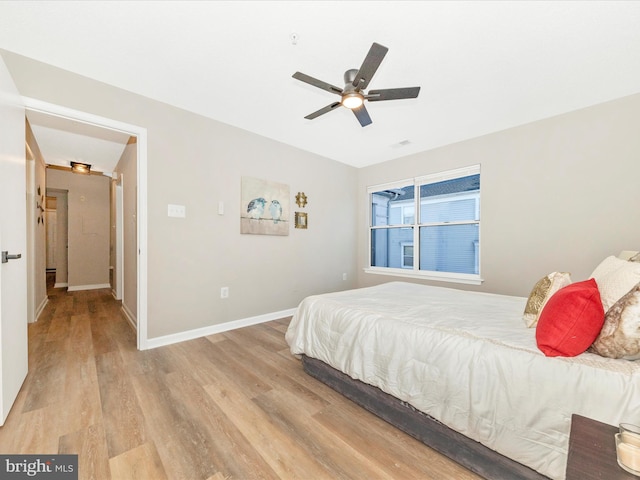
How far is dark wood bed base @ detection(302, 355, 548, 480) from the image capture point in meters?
1.18

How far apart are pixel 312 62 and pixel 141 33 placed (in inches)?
48.1

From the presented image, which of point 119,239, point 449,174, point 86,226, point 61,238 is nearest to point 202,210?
point 119,239

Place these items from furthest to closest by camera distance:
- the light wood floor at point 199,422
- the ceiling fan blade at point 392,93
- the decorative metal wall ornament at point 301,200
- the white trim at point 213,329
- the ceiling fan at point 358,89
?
the decorative metal wall ornament at point 301,200 → the white trim at point 213,329 → the ceiling fan blade at point 392,93 → the ceiling fan at point 358,89 → the light wood floor at point 199,422

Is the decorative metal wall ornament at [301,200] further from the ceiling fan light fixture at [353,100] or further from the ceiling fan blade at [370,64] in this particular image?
the ceiling fan blade at [370,64]

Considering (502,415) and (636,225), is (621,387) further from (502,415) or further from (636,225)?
(636,225)

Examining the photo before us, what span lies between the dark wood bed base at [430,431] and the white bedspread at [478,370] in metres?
0.06

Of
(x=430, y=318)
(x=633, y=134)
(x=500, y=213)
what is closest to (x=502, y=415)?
(x=430, y=318)

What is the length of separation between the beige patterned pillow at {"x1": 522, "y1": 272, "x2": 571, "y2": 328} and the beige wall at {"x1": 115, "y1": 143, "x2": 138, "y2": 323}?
3886 mm

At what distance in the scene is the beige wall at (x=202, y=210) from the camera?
2.46 meters

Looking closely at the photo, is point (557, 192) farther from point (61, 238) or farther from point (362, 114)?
point (61, 238)

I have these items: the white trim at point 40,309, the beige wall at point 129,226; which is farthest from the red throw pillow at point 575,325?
the white trim at point 40,309

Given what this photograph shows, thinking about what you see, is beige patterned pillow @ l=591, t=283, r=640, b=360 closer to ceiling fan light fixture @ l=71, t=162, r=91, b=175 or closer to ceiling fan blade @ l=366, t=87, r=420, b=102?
ceiling fan blade @ l=366, t=87, r=420, b=102

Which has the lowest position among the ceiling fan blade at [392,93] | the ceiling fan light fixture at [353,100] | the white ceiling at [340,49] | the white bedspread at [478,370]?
the white bedspread at [478,370]

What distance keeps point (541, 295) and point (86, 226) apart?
302 inches
